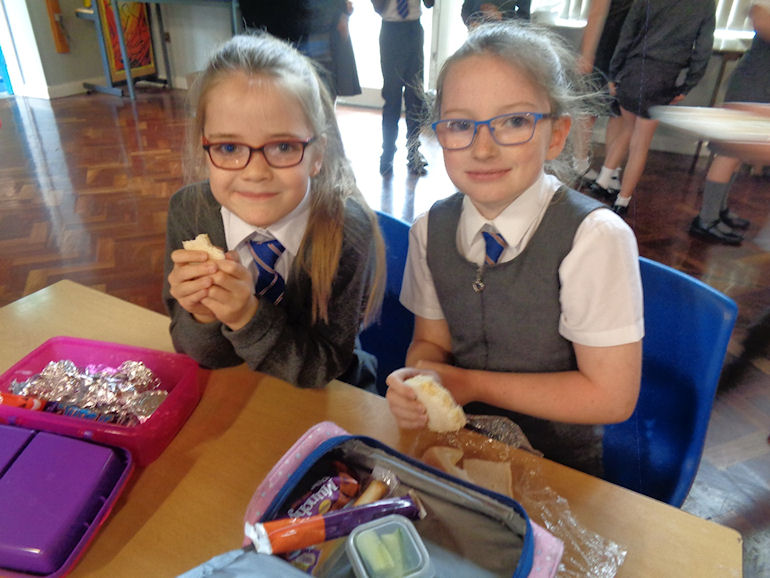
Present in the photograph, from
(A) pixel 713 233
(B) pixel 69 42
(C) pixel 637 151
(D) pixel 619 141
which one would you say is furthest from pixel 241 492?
(B) pixel 69 42

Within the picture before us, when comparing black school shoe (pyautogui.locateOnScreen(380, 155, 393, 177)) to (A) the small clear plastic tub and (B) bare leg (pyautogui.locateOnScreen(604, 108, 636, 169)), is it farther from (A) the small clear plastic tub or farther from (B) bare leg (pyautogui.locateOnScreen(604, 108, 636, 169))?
(A) the small clear plastic tub

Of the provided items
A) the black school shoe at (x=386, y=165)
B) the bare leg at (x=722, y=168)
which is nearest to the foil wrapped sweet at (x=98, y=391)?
the bare leg at (x=722, y=168)

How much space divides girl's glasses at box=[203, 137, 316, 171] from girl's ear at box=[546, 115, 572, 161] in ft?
1.24

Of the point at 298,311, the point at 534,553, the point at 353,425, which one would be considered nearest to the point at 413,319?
the point at 298,311

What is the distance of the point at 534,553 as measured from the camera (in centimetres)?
49

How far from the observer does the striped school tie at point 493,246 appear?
849 mm

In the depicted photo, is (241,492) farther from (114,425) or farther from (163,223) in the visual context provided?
(163,223)

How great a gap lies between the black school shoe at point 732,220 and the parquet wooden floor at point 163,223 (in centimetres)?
6

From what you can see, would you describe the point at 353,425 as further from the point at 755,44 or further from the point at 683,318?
the point at 755,44

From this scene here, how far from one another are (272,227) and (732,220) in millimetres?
2005

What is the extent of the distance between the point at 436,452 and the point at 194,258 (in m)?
0.41

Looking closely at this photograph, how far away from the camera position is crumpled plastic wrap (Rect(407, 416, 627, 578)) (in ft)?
1.87

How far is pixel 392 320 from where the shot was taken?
1.15m

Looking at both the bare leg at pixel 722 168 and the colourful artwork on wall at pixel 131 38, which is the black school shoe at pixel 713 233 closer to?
the bare leg at pixel 722 168
